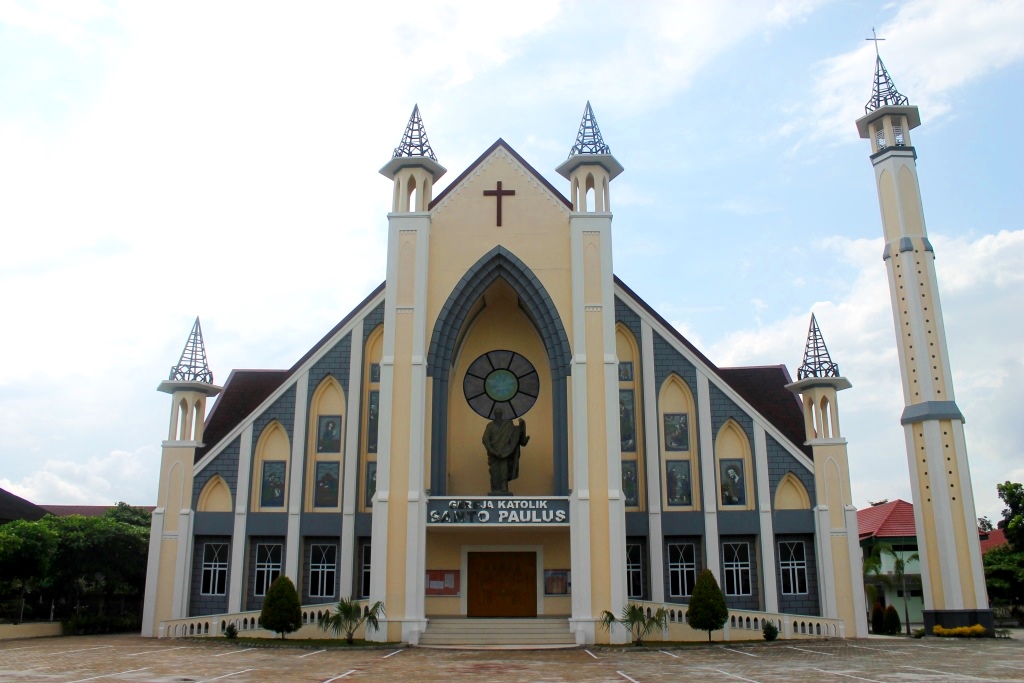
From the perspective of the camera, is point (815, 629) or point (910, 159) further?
point (910, 159)

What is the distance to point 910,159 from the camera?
28.3 metres

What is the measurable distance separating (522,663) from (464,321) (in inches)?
465

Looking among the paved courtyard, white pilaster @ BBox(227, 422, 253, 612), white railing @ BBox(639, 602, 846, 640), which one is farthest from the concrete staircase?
white pilaster @ BBox(227, 422, 253, 612)

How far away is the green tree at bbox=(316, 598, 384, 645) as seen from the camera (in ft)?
72.4

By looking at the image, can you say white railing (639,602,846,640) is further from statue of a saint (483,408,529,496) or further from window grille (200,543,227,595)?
window grille (200,543,227,595)

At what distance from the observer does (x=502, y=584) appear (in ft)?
85.3

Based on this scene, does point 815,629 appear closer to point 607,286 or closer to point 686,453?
point 686,453

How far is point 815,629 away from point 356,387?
598 inches

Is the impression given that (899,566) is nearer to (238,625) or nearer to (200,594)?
(238,625)

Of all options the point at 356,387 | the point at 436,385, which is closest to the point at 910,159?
the point at 436,385

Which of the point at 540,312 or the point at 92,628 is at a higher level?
the point at 540,312

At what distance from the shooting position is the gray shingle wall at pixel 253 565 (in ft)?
84.3

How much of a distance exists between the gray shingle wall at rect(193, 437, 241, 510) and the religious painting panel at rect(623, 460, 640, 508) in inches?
463

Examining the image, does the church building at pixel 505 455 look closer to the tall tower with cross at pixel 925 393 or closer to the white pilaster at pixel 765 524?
the white pilaster at pixel 765 524
